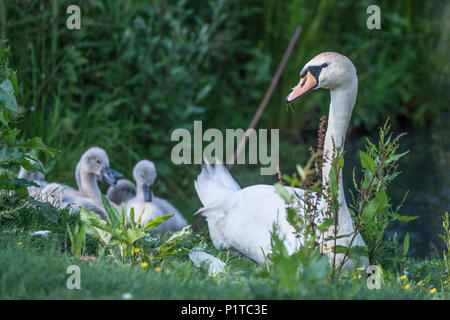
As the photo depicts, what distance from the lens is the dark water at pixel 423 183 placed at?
6172 mm

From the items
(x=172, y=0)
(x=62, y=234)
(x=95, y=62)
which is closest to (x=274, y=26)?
(x=172, y=0)

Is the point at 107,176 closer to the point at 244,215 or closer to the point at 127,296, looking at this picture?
the point at 244,215

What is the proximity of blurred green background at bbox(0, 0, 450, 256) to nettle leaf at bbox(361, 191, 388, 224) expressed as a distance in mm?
2497

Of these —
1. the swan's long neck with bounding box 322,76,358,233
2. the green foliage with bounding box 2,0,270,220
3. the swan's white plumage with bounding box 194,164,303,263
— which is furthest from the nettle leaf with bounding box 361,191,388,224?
the green foliage with bounding box 2,0,270,220

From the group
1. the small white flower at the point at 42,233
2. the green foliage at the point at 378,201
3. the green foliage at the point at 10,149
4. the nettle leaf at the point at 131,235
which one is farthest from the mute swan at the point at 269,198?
the green foliage at the point at 10,149

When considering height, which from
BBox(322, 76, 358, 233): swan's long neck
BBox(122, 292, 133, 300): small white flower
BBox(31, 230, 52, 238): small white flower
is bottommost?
BBox(122, 292, 133, 300): small white flower

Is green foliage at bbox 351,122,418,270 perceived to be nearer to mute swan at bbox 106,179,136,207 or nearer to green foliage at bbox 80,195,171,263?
green foliage at bbox 80,195,171,263

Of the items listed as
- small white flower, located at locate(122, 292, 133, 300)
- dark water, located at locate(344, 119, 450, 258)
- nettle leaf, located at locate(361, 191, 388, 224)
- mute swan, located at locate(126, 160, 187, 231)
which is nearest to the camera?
small white flower, located at locate(122, 292, 133, 300)

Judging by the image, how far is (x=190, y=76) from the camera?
7.87 metres

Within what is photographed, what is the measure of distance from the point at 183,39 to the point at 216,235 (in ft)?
10.9

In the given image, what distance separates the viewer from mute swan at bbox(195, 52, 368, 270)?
3871 mm

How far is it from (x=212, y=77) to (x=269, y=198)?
3.90 meters

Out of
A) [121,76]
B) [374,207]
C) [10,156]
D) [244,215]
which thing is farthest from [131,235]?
[121,76]

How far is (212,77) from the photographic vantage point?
8.14 metres
